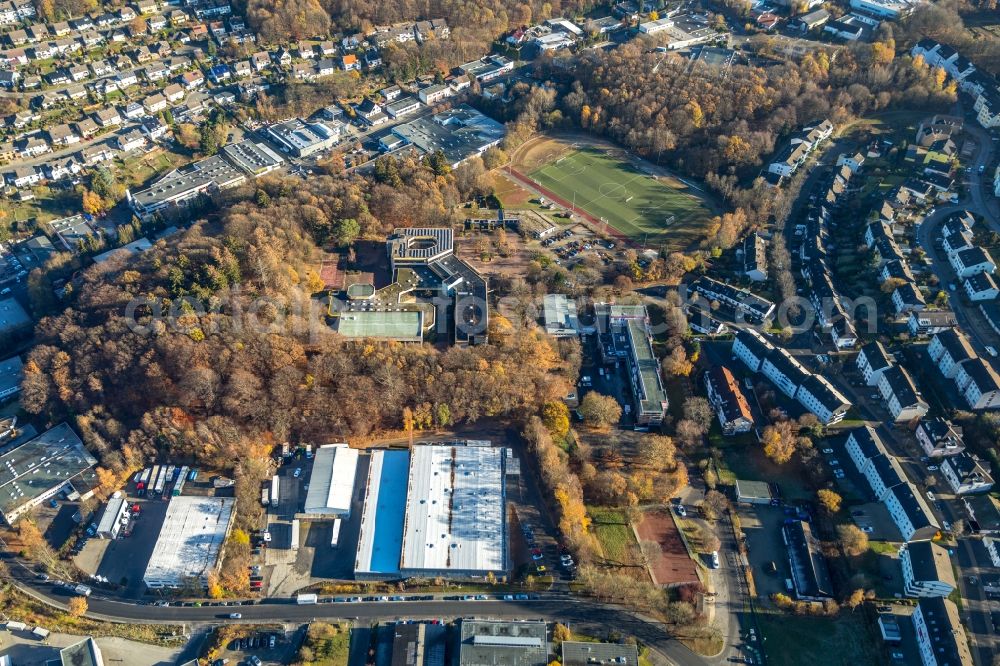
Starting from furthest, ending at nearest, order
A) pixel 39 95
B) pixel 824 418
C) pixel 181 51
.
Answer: pixel 181 51 → pixel 39 95 → pixel 824 418

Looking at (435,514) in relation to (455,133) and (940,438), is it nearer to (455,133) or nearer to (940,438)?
(940,438)

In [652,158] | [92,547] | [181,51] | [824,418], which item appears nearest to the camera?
[92,547]

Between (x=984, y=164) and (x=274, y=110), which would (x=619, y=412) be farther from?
(x=274, y=110)

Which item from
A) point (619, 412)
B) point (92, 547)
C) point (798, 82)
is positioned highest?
point (798, 82)

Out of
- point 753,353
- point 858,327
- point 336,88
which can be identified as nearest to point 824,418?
point 753,353

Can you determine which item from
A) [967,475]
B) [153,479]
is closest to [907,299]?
[967,475]

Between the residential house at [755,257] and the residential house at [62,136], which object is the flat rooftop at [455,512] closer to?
the residential house at [755,257]
